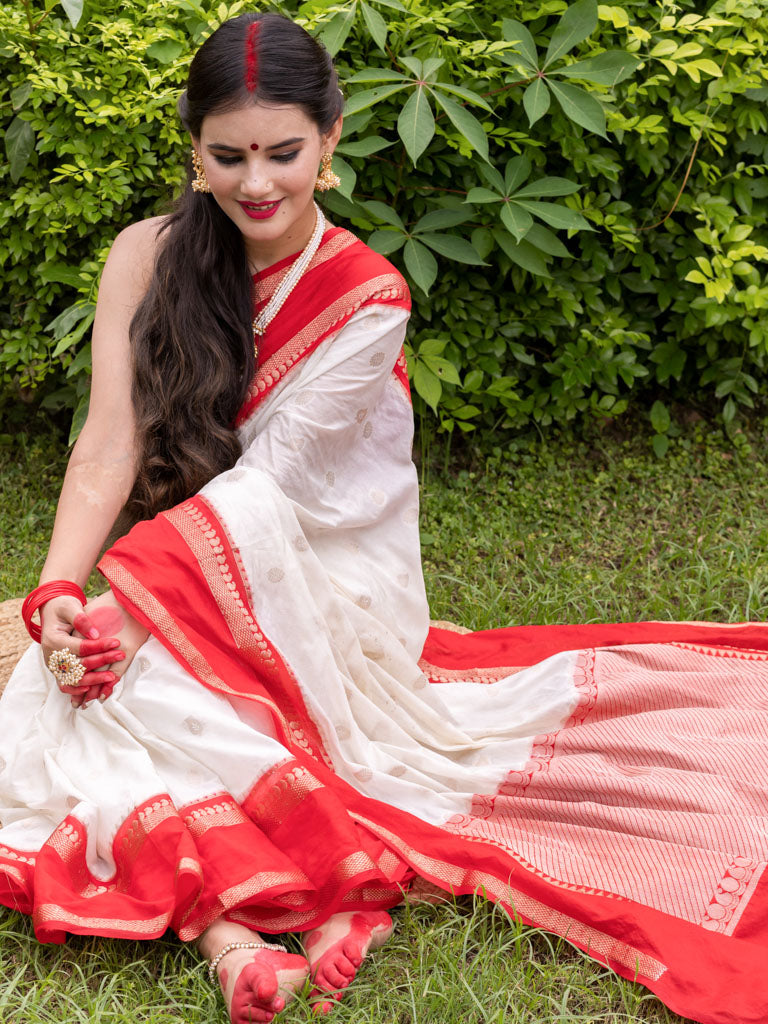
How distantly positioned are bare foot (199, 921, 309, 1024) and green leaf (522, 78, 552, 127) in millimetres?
2200

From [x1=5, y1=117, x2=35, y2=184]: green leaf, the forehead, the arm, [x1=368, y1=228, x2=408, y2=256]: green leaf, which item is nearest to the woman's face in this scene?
the forehead

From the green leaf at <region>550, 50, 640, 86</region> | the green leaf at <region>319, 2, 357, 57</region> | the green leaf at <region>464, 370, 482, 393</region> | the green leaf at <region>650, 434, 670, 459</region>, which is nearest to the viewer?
the green leaf at <region>319, 2, 357, 57</region>

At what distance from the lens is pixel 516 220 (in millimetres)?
3156

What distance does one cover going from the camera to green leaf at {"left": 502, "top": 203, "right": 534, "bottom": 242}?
3.12 meters

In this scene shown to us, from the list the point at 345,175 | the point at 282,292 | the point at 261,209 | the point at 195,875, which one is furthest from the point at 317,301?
the point at 195,875

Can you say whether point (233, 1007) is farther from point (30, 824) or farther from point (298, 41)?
point (298, 41)

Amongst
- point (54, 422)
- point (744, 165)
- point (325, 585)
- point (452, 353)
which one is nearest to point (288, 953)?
point (325, 585)

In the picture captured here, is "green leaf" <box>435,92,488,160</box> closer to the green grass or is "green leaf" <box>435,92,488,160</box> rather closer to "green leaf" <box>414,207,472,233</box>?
"green leaf" <box>414,207,472,233</box>

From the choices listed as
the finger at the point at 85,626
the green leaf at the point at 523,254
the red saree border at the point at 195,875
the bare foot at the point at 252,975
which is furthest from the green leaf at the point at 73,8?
the bare foot at the point at 252,975

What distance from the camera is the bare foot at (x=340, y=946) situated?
6.13ft

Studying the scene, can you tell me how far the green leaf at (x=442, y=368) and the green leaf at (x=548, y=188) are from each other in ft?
1.74

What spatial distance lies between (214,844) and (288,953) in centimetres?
23

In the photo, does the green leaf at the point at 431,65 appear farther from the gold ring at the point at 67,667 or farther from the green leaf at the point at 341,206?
the gold ring at the point at 67,667

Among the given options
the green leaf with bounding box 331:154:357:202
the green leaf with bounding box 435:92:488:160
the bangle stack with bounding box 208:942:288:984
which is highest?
the green leaf with bounding box 435:92:488:160
